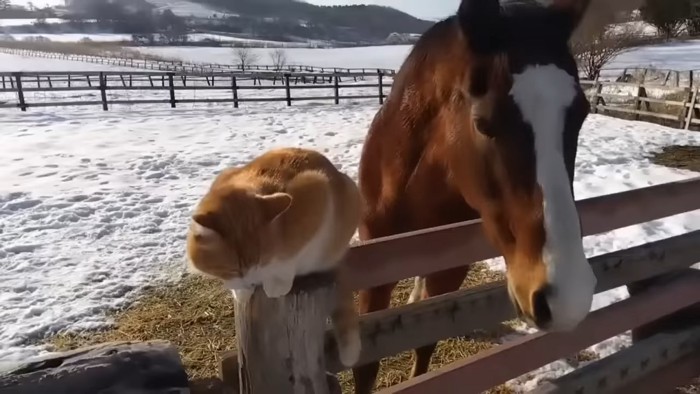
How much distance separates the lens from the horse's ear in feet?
5.16

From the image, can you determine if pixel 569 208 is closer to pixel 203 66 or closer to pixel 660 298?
pixel 660 298

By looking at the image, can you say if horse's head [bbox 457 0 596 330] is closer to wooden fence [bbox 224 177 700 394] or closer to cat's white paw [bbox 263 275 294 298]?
wooden fence [bbox 224 177 700 394]

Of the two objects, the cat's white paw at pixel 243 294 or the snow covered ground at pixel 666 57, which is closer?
the cat's white paw at pixel 243 294

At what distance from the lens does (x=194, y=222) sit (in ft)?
3.85

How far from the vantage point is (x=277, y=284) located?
124 centimetres

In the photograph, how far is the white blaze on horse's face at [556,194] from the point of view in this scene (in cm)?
132

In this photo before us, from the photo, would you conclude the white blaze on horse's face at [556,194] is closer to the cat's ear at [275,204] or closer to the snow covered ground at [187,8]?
the cat's ear at [275,204]

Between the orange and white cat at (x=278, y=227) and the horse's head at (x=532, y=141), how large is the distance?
1.45ft

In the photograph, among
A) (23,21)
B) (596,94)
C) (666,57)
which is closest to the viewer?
(596,94)

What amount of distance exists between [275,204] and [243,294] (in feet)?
0.89

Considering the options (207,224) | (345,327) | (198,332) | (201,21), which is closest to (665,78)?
(198,332)

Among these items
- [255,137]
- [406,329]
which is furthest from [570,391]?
[255,137]

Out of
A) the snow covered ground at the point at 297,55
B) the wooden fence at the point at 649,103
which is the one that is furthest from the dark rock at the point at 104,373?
the snow covered ground at the point at 297,55

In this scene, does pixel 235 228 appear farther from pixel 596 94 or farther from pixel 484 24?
pixel 596 94
